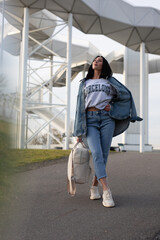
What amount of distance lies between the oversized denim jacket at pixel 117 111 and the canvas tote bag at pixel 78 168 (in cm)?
21

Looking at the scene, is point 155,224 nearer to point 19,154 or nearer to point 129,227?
point 129,227

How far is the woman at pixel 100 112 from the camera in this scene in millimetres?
2980

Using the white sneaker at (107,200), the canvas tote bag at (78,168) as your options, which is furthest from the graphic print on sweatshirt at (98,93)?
the white sneaker at (107,200)

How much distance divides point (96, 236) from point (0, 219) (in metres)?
1.52

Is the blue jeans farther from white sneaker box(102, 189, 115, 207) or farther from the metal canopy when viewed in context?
the metal canopy

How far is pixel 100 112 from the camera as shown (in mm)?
3023

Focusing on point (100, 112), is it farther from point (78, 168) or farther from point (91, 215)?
point (91, 215)

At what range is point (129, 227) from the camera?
2.16 metres

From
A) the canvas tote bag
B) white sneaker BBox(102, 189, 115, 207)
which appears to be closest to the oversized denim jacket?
the canvas tote bag

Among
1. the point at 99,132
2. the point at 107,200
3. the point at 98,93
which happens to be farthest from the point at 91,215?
the point at 98,93

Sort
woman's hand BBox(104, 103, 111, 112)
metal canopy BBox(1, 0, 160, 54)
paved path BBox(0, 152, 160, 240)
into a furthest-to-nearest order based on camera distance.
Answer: metal canopy BBox(1, 0, 160, 54)
woman's hand BBox(104, 103, 111, 112)
paved path BBox(0, 152, 160, 240)

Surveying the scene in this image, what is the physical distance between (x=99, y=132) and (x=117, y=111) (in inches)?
12.0

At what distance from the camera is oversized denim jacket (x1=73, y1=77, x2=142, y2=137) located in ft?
9.95

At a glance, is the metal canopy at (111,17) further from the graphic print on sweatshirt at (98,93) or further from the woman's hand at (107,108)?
the woman's hand at (107,108)
